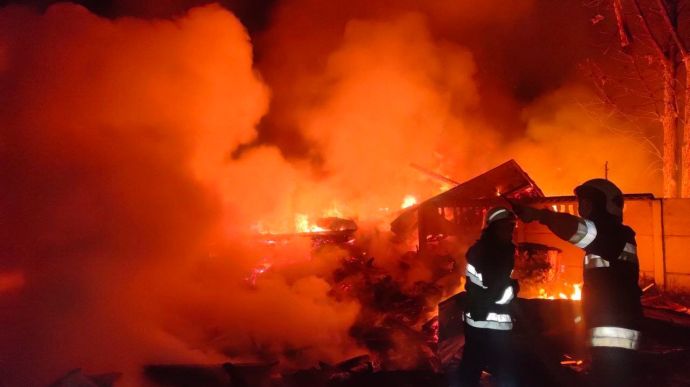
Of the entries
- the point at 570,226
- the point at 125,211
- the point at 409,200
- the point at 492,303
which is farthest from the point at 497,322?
the point at 409,200

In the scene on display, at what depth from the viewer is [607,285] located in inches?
110

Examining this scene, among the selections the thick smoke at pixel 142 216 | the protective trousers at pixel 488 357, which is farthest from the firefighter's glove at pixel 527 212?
the thick smoke at pixel 142 216

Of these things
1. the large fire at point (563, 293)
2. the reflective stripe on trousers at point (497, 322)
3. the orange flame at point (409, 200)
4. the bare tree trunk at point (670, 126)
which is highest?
the bare tree trunk at point (670, 126)

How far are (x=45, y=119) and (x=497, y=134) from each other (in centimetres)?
1691

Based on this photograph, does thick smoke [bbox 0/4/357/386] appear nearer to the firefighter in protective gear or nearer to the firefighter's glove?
the firefighter in protective gear

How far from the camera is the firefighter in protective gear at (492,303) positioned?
10.7 feet

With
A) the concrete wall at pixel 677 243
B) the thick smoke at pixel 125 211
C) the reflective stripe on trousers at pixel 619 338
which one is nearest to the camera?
the reflective stripe on trousers at pixel 619 338

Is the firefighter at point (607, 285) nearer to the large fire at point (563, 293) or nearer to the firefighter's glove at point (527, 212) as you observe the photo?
the firefighter's glove at point (527, 212)

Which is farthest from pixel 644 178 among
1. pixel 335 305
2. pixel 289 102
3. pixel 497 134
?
pixel 335 305

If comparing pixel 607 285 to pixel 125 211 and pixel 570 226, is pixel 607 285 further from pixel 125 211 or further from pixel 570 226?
pixel 125 211

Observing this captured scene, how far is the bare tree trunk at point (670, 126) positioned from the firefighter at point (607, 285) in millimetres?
9716

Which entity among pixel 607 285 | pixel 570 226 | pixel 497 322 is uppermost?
pixel 570 226

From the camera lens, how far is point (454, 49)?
721 inches

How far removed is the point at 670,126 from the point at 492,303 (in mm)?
10150
